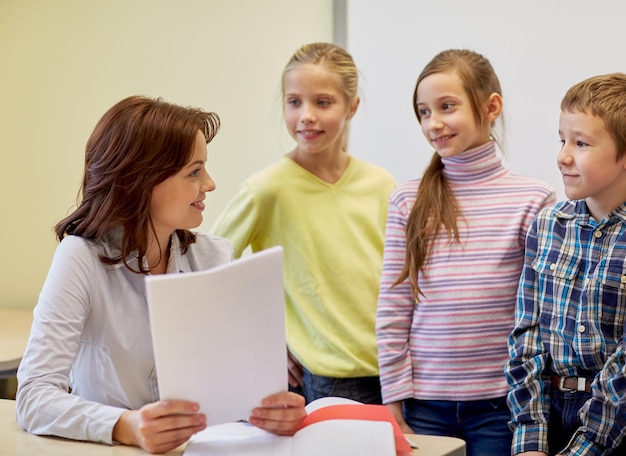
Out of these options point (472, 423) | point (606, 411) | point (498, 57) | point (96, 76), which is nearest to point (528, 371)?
point (606, 411)

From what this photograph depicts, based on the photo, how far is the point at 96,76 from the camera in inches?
121

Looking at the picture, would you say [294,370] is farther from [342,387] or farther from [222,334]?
[222,334]

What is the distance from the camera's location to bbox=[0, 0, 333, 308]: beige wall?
3.06 meters

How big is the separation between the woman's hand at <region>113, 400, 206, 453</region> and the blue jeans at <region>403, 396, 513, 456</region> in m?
0.77

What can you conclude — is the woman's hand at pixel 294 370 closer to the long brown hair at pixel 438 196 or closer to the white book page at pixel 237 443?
the long brown hair at pixel 438 196

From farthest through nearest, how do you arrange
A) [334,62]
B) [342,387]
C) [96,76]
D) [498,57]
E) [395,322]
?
[96,76] → [498,57] → [334,62] → [342,387] → [395,322]

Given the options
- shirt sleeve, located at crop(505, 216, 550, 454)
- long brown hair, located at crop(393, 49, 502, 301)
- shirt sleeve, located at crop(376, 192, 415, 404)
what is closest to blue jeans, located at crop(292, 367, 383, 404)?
shirt sleeve, located at crop(376, 192, 415, 404)

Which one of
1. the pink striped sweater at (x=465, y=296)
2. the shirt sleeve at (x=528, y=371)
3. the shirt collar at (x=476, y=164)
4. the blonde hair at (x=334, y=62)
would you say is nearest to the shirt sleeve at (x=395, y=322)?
the pink striped sweater at (x=465, y=296)

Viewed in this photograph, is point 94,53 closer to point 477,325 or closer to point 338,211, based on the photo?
point 338,211

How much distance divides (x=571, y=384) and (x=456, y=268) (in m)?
0.42

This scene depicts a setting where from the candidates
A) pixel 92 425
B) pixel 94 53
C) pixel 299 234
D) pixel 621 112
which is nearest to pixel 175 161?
pixel 92 425

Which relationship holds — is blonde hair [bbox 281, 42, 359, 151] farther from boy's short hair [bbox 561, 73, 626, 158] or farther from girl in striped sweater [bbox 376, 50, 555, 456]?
boy's short hair [bbox 561, 73, 626, 158]

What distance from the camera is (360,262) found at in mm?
2363

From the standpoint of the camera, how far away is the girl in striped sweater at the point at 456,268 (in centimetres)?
201
